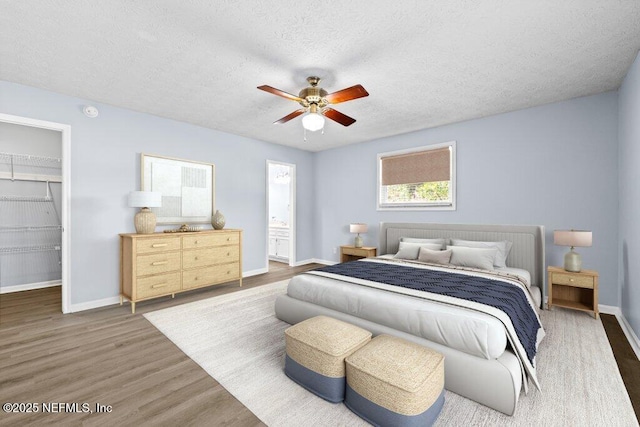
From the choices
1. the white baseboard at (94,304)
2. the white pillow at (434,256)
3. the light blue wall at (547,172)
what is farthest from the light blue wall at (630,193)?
the white baseboard at (94,304)

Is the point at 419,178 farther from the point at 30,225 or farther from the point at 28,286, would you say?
the point at 28,286

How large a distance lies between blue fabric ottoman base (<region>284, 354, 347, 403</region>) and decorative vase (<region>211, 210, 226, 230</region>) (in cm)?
309

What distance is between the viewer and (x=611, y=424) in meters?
1.65

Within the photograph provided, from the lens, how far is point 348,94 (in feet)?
8.86

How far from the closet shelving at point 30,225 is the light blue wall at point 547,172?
6034 mm

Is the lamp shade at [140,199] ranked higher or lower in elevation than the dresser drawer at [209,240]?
higher

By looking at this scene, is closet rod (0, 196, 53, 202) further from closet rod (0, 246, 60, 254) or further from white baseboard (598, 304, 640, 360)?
white baseboard (598, 304, 640, 360)

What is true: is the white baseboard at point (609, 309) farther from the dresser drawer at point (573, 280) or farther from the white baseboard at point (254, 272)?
the white baseboard at point (254, 272)

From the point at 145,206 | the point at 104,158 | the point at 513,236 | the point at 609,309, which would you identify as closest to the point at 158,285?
the point at 145,206

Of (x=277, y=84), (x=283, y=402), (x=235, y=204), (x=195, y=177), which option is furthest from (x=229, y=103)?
(x=283, y=402)

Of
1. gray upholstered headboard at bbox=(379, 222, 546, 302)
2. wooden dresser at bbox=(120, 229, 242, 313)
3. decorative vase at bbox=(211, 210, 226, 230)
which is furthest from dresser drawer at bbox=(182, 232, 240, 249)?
gray upholstered headboard at bbox=(379, 222, 546, 302)

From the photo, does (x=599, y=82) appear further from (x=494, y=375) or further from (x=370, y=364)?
(x=370, y=364)

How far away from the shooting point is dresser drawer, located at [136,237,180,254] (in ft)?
11.9

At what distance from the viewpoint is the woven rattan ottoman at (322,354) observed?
1845 millimetres
